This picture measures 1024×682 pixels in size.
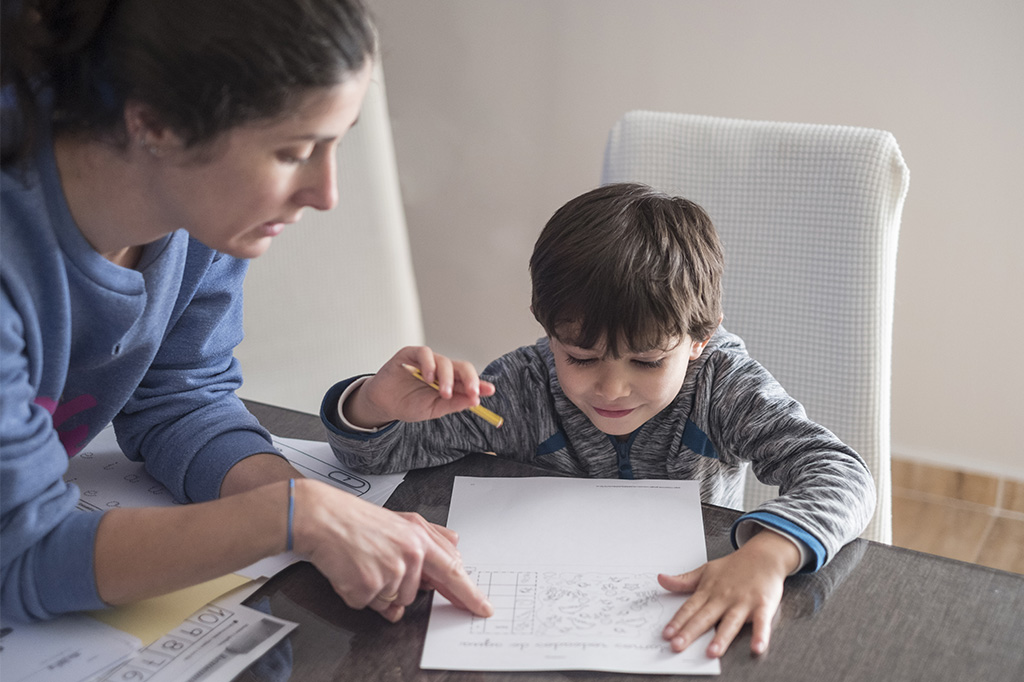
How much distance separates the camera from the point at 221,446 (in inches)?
33.9

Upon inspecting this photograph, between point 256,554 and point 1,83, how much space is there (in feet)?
1.29

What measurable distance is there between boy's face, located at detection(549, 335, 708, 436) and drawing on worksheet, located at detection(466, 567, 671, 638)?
230 millimetres

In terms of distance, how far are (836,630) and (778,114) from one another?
1.45 meters

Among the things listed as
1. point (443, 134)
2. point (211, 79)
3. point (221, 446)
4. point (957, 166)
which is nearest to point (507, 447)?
point (221, 446)

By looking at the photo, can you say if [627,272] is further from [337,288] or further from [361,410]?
[337,288]

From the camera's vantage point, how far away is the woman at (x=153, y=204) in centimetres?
61

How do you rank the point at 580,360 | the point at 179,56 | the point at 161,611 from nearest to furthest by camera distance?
the point at 179,56 < the point at 161,611 < the point at 580,360

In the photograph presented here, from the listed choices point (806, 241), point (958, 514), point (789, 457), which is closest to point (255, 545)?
point (789, 457)

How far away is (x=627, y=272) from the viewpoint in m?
0.88

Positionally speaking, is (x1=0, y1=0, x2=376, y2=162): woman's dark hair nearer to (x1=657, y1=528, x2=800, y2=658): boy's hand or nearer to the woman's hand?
the woman's hand

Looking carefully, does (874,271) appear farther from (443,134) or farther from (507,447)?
(443,134)

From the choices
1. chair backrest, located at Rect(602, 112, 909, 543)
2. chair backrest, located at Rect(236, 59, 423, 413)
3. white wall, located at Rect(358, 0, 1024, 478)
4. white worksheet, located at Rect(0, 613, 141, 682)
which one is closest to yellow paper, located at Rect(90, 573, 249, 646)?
white worksheet, located at Rect(0, 613, 141, 682)

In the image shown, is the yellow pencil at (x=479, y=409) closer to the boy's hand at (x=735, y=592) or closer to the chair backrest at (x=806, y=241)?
Result: the boy's hand at (x=735, y=592)

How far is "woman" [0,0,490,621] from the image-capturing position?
0.61 meters
